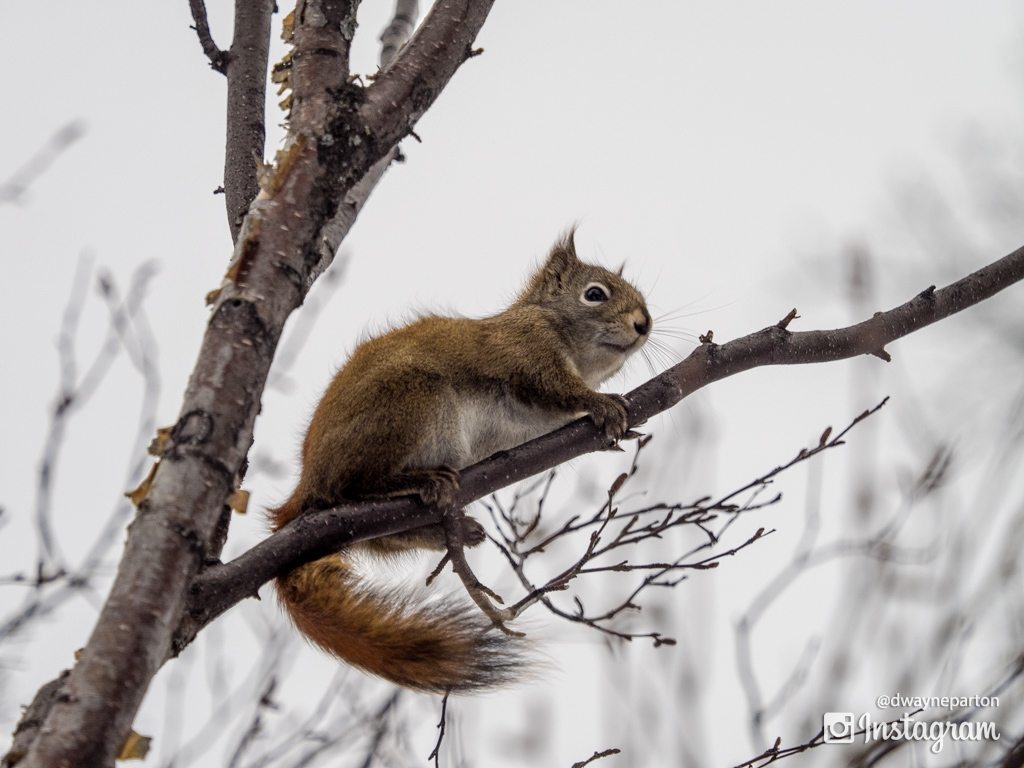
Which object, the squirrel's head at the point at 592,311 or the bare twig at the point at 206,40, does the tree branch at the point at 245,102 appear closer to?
the bare twig at the point at 206,40

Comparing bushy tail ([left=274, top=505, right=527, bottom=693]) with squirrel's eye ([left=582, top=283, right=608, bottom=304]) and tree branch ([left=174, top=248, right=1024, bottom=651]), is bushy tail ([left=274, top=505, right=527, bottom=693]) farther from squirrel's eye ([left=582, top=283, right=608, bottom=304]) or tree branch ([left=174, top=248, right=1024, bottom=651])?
squirrel's eye ([left=582, top=283, right=608, bottom=304])

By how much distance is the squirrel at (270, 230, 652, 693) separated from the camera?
9.30 feet

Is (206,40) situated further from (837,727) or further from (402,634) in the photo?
(837,727)

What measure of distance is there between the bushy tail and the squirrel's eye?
1.72 metres

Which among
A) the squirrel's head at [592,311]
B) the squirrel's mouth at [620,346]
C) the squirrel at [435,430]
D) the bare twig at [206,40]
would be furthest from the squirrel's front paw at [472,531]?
the bare twig at [206,40]

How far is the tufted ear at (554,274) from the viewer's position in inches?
177

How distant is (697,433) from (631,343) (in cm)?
82

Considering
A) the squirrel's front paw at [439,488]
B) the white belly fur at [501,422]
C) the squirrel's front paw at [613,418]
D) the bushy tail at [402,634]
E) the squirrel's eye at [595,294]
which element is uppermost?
the squirrel's eye at [595,294]

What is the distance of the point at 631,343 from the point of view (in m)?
4.14

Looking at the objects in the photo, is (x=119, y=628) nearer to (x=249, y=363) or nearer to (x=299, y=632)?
(x=249, y=363)

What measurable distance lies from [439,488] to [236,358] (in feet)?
3.96

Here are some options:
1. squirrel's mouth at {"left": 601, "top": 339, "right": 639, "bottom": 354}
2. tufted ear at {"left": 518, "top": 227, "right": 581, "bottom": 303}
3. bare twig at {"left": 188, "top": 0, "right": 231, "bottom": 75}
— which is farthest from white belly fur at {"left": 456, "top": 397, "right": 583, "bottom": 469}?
bare twig at {"left": 188, "top": 0, "right": 231, "bottom": 75}

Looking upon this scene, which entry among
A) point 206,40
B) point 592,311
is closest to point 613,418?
point 592,311

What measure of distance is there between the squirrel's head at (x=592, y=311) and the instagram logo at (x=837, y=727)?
6.37 feet
